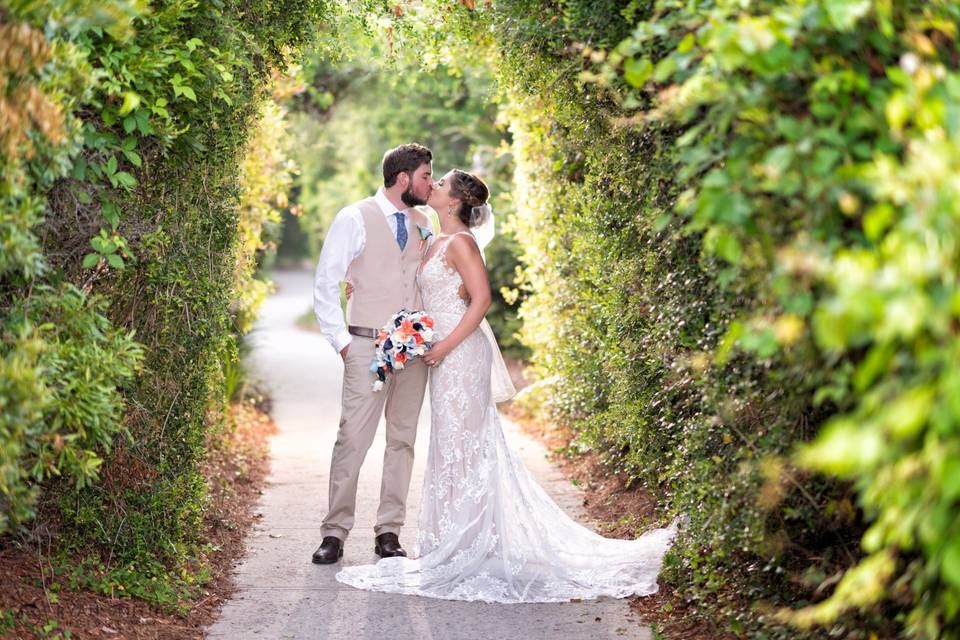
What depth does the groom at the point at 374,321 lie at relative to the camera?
6.34 m

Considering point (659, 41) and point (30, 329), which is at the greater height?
point (659, 41)

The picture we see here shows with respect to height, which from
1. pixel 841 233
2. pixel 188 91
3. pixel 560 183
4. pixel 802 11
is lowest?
pixel 560 183

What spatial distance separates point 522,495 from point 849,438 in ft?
13.2

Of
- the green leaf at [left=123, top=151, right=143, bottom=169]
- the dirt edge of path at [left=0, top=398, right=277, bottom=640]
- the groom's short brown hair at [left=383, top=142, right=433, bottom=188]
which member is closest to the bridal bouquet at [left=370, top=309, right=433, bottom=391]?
the groom's short brown hair at [left=383, top=142, right=433, bottom=188]

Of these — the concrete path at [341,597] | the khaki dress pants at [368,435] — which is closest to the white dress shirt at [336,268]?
the khaki dress pants at [368,435]

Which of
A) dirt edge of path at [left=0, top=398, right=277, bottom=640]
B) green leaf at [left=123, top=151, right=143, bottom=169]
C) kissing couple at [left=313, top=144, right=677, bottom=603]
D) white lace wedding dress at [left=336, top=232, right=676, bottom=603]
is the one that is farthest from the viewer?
kissing couple at [left=313, top=144, right=677, bottom=603]

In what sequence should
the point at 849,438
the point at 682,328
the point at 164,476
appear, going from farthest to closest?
the point at 164,476
the point at 682,328
the point at 849,438

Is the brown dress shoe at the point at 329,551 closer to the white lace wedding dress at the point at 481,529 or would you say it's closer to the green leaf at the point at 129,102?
the white lace wedding dress at the point at 481,529

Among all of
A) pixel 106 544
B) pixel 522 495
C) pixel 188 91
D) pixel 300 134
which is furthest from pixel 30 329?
pixel 300 134

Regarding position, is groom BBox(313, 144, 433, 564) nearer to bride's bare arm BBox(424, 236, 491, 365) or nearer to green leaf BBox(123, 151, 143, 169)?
bride's bare arm BBox(424, 236, 491, 365)

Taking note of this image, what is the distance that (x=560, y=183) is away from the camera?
852 centimetres

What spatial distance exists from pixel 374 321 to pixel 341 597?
1639mm

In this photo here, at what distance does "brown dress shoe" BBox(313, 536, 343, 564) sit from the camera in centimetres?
618

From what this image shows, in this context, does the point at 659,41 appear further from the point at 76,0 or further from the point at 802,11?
the point at 76,0
